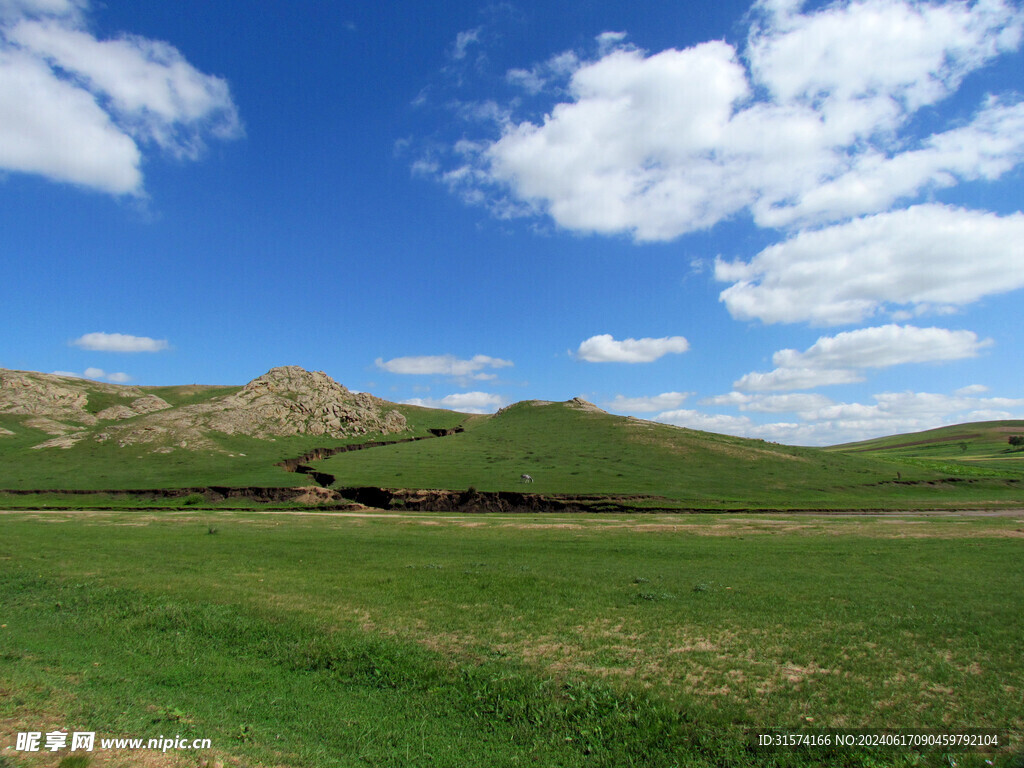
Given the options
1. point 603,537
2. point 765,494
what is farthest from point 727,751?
point 765,494

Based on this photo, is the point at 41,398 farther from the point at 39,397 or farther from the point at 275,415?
the point at 275,415

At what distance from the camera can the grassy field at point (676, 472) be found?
2628 inches

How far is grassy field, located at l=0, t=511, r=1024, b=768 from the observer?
859 cm

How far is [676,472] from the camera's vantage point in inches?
3174

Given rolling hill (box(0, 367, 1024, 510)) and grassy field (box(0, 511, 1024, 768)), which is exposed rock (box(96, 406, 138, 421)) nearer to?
rolling hill (box(0, 367, 1024, 510))

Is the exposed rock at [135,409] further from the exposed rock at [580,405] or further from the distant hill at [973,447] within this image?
the distant hill at [973,447]

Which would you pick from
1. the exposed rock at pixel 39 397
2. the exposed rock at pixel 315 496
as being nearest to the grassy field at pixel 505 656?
the exposed rock at pixel 315 496

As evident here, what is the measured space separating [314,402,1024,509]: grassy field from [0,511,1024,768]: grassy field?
4475cm

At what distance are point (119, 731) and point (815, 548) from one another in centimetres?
3090

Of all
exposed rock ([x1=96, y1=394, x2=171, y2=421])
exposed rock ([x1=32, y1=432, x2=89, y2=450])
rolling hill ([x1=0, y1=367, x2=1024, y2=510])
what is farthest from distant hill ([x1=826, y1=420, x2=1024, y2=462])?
exposed rock ([x1=96, y1=394, x2=171, y2=421])

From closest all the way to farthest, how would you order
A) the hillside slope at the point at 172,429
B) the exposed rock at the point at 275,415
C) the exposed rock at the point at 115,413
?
the hillside slope at the point at 172,429 → the exposed rock at the point at 275,415 → the exposed rock at the point at 115,413

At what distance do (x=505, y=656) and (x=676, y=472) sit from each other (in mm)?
74014

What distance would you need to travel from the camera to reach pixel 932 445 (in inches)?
7313

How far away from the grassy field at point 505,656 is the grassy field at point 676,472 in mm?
44754
